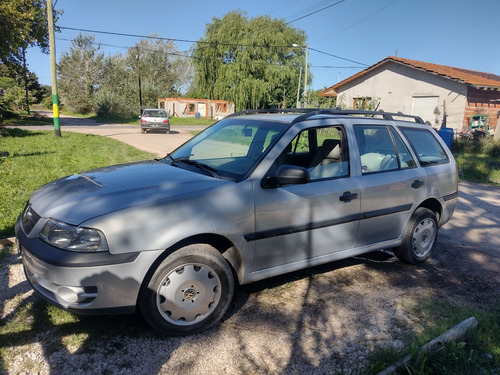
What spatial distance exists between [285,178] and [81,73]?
183ft

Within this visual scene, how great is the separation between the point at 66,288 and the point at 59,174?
6.65 metres

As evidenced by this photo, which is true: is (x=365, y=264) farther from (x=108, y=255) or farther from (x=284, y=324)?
(x=108, y=255)

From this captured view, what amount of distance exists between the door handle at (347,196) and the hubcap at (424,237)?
49.0 inches

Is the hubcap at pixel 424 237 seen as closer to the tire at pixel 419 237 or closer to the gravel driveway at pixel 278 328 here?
the tire at pixel 419 237

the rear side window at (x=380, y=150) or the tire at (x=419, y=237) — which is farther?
the tire at (x=419, y=237)

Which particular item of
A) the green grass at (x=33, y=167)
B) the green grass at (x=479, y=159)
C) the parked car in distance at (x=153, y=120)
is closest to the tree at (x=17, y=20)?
the parked car in distance at (x=153, y=120)

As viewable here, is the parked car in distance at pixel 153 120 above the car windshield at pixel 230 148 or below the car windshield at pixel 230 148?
above

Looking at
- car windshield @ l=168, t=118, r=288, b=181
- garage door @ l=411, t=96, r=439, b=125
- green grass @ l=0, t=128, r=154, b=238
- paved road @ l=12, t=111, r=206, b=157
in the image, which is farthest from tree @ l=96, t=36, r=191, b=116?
car windshield @ l=168, t=118, r=288, b=181

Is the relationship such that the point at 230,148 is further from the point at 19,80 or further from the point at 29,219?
the point at 19,80

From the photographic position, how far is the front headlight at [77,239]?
2.57 meters

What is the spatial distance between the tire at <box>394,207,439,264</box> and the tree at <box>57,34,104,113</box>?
2109 inches

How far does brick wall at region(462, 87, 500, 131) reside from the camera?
19000mm

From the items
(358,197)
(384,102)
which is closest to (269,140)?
(358,197)

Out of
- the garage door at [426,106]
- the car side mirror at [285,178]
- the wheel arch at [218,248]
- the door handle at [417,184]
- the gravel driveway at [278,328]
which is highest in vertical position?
the garage door at [426,106]
